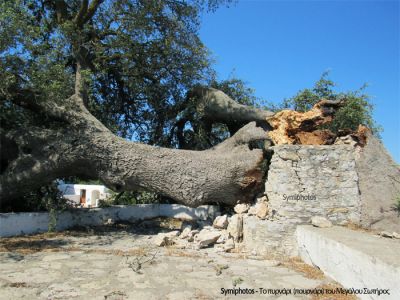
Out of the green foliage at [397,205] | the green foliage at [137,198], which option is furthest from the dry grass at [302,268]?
the green foliage at [137,198]

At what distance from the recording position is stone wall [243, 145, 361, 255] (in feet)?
23.9

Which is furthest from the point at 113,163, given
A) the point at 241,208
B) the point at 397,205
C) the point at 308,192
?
the point at 397,205

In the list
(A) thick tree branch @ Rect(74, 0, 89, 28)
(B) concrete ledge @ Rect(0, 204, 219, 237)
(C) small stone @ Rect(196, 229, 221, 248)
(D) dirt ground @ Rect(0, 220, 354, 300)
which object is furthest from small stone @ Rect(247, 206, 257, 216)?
(A) thick tree branch @ Rect(74, 0, 89, 28)

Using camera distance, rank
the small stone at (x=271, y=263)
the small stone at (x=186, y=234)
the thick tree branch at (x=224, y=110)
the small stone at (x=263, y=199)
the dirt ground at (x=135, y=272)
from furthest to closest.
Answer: the thick tree branch at (x=224, y=110) → the small stone at (x=186, y=234) → the small stone at (x=263, y=199) → the small stone at (x=271, y=263) → the dirt ground at (x=135, y=272)

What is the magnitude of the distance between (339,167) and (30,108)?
25.0 ft

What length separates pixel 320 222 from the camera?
702cm

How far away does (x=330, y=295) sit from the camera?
4988 millimetres

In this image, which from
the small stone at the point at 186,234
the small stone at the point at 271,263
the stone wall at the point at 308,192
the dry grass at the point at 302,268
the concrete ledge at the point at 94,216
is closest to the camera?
the dry grass at the point at 302,268

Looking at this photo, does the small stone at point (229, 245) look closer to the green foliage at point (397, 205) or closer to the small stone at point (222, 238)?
the small stone at point (222, 238)

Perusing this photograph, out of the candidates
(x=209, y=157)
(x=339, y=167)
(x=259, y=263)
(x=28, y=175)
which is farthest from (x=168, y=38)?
(x=259, y=263)

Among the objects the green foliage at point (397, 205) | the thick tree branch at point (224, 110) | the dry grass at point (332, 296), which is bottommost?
the dry grass at point (332, 296)

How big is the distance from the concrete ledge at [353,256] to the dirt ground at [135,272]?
0.26 metres

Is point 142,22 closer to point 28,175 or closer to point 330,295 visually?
point 28,175

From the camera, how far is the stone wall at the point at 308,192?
7.28 meters
